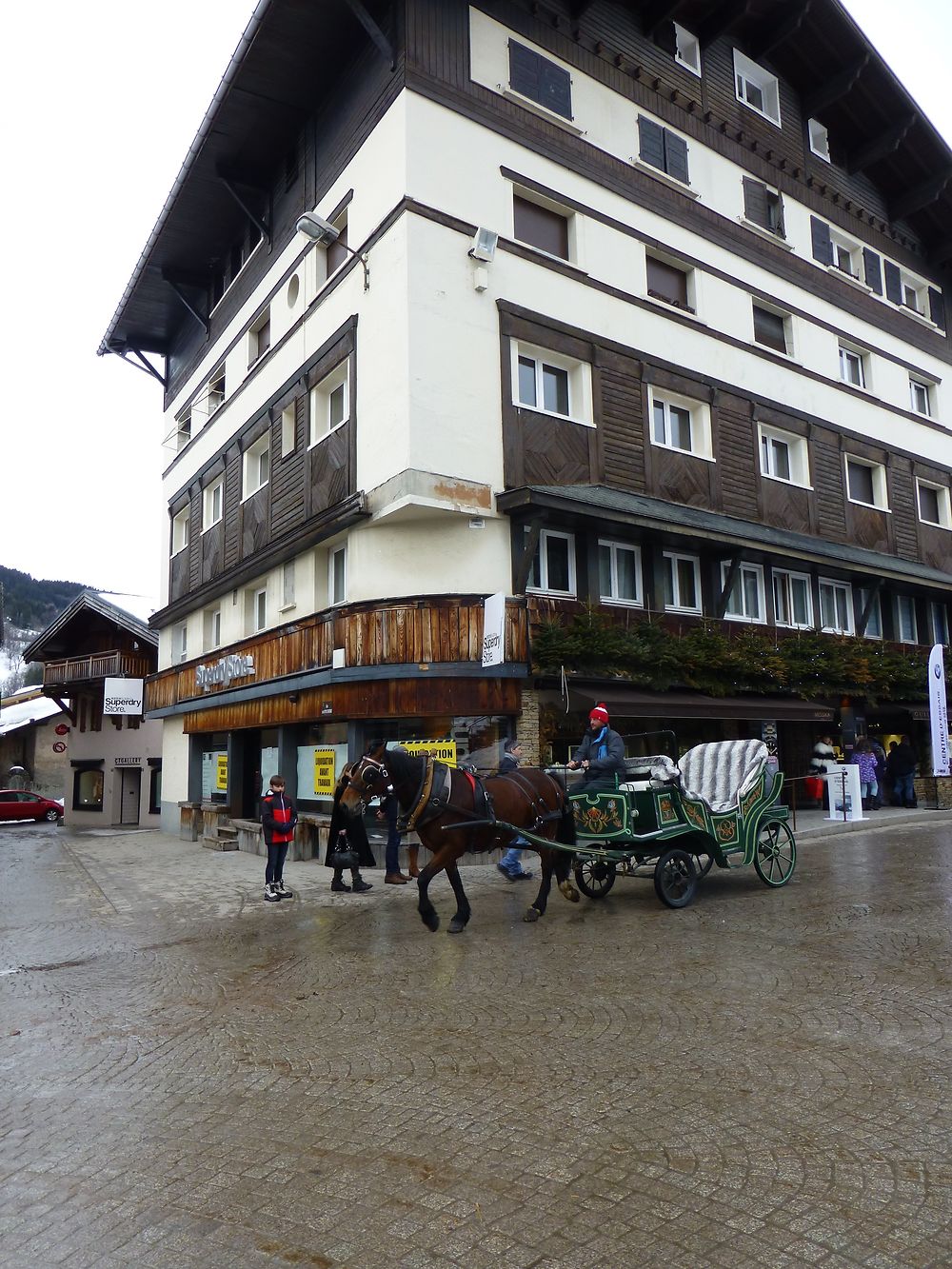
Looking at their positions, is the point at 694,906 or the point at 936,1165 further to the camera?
the point at 694,906

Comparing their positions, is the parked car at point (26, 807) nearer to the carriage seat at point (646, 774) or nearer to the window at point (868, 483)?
the window at point (868, 483)

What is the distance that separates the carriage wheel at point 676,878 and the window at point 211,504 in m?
19.1

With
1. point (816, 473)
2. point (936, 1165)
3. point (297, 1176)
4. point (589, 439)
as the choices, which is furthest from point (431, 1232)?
point (816, 473)

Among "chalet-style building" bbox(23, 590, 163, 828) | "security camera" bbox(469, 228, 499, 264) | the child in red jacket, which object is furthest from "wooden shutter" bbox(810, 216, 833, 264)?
"chalet-style building" bbox(23, 590, 163, 828)

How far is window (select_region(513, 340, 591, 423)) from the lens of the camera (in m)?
18.3

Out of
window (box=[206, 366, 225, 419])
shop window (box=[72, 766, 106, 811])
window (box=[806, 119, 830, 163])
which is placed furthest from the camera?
shop window (box=[72, 766, 106, 811])

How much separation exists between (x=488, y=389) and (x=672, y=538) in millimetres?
4967

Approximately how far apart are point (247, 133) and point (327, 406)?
23.9ft

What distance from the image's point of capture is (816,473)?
23812mm

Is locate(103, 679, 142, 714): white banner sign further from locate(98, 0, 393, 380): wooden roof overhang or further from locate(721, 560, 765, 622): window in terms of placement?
locate(721, 560, 765, 622): window

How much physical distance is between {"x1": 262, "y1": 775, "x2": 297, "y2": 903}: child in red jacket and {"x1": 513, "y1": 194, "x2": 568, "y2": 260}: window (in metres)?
12.2

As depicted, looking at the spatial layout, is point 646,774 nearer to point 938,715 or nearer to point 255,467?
point 938,715

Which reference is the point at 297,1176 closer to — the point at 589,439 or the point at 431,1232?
the point at 431,1232

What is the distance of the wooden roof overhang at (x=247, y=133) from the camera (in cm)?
1852
